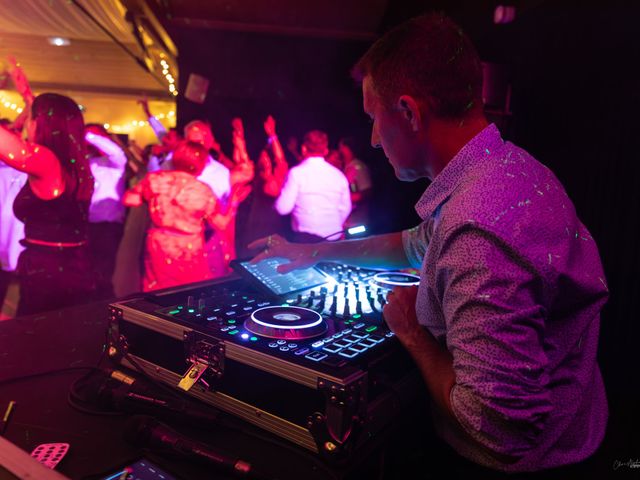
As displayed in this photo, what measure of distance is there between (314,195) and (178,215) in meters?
1.38

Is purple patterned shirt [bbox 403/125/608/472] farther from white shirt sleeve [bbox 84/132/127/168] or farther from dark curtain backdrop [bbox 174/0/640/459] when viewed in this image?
white shirt sleeve [bbox 84/132/127/168]

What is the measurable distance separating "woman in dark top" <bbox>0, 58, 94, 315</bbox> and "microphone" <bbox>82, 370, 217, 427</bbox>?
5.12ft

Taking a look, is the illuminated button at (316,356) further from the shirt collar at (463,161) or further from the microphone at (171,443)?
the shirt collar at (463,161)

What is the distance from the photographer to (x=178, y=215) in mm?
3166

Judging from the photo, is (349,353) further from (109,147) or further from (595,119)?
(109,147)

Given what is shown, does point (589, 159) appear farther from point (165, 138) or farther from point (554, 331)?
point (165, 138)

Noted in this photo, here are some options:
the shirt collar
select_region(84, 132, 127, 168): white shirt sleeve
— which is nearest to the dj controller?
the shirt collar

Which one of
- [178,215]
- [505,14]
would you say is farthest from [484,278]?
[505,14]

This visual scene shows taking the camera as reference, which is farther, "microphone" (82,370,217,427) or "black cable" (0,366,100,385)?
"black cable" (0,366,100,385)

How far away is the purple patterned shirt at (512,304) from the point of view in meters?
0.62

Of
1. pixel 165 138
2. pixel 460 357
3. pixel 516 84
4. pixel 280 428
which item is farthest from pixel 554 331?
pixel 165 138

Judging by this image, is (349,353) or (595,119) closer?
(349,353)

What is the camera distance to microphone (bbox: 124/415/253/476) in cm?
68

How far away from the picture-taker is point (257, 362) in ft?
2.65
